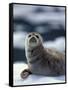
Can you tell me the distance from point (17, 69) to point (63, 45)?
1.19ft

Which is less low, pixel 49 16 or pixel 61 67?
pixel 49 16

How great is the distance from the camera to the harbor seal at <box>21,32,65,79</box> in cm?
169

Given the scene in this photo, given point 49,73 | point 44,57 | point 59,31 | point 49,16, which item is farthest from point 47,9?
point 49,73

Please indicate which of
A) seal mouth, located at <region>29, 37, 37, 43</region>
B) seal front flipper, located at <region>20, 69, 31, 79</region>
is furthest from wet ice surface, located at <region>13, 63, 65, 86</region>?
seal mouth, located at <region>29, 37, 37, 43</region>

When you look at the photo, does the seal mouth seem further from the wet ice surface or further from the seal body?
the wet ice surface

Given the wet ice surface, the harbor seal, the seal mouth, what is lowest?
the wet ice surface

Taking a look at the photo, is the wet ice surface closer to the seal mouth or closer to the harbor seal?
the harbor seal

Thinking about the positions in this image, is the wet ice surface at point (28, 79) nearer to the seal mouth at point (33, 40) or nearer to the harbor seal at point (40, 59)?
the harbor seal at point (40, 59)

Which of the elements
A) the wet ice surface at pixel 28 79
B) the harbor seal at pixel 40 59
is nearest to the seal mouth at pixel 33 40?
the harbor seal at pixel 40 59

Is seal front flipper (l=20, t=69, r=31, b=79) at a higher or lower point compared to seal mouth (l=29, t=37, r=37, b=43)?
lower

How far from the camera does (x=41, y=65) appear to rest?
5.61 feet

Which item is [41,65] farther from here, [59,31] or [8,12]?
[8,12]

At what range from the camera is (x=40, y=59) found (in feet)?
5.61

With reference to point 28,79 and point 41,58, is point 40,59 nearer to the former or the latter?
point 41,58
